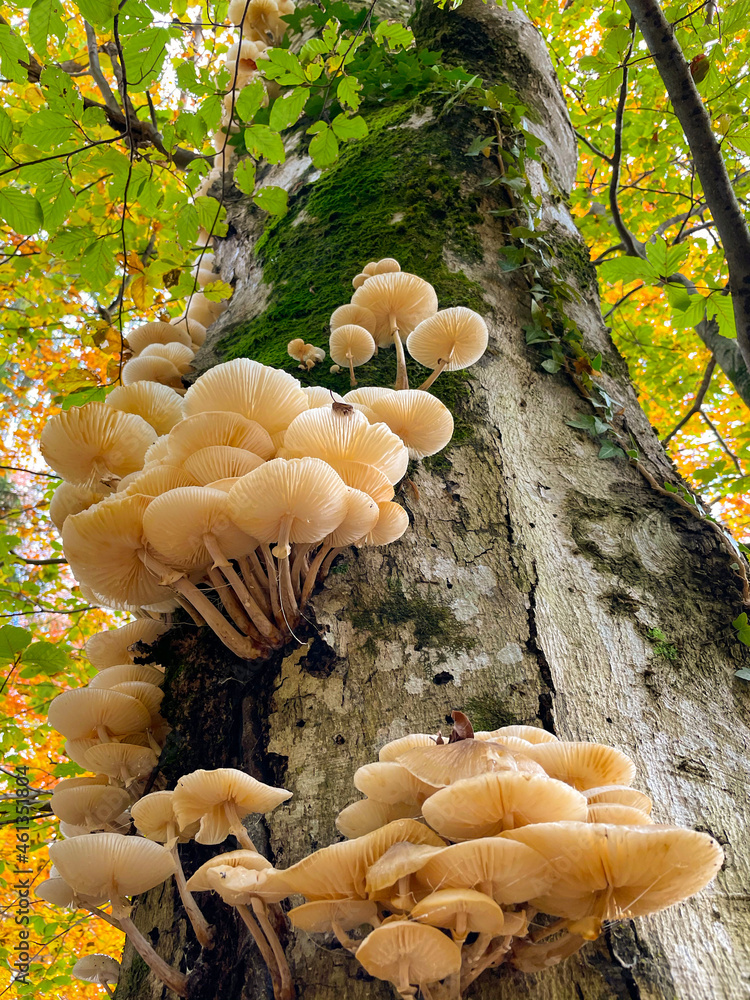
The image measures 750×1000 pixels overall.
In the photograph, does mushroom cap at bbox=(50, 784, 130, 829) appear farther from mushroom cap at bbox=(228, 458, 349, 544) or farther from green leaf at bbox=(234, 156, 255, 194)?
green leaf at bbox=(234, 156, 255, 194)

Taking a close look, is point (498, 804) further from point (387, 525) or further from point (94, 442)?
point (94, 442)

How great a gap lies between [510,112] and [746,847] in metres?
3.75

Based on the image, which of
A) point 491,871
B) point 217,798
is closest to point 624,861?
point 491,871

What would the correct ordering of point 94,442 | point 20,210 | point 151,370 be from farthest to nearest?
point 151,370, point 20,210, point 94,442

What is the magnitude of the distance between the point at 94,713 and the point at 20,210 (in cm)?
199

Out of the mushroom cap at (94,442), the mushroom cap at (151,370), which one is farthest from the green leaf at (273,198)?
the mushroom cap at (94,442)

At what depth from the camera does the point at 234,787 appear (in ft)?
4.69

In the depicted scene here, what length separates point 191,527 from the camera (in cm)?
173

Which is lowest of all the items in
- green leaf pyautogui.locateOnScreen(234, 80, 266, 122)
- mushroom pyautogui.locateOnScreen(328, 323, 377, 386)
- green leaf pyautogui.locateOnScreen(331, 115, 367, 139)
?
mushroom pyautogui.locateOnScreen(328, 323, 377, 386)

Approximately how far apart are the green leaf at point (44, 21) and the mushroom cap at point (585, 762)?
2.71 meters

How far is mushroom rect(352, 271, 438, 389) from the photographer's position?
258cm

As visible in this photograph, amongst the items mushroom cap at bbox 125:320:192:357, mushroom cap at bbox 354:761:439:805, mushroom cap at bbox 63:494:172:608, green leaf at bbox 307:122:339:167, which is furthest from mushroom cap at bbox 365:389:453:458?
mushroom cap at bbox 125:320:192:357

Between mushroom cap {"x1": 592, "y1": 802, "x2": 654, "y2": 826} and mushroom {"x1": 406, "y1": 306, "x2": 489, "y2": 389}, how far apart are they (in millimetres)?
1662

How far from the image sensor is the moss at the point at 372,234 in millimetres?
2971
